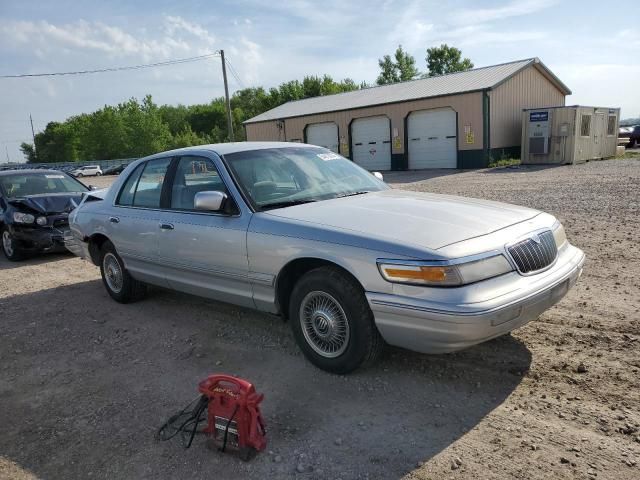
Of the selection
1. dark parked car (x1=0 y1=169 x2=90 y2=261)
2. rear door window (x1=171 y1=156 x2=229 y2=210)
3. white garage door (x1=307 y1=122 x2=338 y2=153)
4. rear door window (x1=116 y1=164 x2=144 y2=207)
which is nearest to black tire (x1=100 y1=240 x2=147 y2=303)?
rear door window (x1=116 y1=164 x2=144 y2=207)

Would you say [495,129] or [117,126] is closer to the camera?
[495,129]

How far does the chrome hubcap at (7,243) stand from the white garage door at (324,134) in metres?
21.2

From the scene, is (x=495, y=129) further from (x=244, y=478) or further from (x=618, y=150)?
(x=244, y=478)

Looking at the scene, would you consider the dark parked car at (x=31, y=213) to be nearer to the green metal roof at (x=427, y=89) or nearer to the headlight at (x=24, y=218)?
the headlight at (x=24, y=218)

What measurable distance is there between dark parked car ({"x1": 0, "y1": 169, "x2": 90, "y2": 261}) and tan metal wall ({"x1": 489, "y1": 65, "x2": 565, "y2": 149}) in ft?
62.5

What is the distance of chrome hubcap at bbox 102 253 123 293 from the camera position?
5.88 m

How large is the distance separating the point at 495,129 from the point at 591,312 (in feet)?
68.8

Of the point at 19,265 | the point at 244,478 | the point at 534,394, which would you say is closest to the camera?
the point at 244,478

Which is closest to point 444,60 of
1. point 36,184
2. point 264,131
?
point 264,131

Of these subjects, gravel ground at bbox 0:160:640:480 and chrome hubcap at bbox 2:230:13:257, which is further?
chrome hubcap at bbox 2:230:13:257

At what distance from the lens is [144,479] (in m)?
2.77

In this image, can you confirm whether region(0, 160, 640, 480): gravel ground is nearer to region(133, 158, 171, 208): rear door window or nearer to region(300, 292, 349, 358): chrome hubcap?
region(300, 292, 349, 358): chrome hubcap

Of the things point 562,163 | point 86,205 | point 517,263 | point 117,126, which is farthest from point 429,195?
point 117,126

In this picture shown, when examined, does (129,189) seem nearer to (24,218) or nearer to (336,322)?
(336,322)
